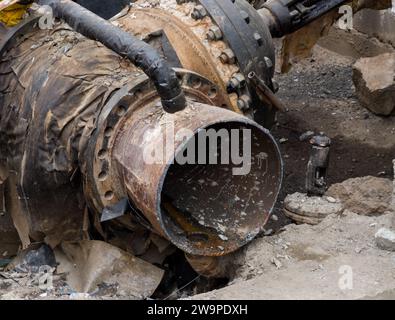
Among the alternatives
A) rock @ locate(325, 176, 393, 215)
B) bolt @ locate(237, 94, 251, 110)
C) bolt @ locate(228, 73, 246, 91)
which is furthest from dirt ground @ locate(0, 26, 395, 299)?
bolt @ locate(228, 73, 246, 91)

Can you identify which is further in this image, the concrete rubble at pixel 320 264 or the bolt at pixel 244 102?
the bolt at pixel 244 102

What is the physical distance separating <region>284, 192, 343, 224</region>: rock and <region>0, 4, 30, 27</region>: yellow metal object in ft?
5.77

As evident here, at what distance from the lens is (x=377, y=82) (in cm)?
590

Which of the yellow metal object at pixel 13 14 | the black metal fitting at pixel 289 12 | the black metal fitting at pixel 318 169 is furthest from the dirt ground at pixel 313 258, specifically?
the yellow metal object at pixel 13 14

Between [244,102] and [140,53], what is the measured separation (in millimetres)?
894

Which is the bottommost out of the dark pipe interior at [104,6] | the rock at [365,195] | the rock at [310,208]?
the rock at [365,195]

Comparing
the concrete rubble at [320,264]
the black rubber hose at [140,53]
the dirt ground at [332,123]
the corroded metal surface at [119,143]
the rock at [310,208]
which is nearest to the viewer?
the black rubber hose at [140,53]

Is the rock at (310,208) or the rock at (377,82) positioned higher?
the rock at (310,208)

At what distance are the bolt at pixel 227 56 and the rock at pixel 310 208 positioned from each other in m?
0.82

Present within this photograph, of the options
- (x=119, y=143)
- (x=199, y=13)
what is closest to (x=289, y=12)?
(x=199, y=13)

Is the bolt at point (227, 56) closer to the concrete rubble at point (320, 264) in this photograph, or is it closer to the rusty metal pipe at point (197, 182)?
the rusty metal pipe at point (197, 182)

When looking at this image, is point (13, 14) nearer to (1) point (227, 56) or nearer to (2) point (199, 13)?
(2) point (199, 13)

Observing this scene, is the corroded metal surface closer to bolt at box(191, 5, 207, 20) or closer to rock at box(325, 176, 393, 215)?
bolt at box(191, 5, 207, 20)

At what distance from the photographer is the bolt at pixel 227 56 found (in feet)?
12.3
